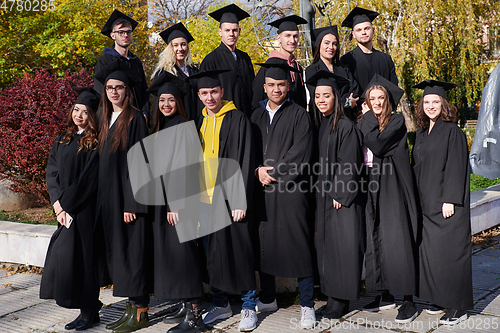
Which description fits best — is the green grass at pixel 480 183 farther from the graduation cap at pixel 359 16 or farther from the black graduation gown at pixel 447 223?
the black graduation gown at pixel 447 223

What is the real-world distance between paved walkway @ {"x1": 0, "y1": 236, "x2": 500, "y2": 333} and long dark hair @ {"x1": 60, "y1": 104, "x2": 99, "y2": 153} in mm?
1586

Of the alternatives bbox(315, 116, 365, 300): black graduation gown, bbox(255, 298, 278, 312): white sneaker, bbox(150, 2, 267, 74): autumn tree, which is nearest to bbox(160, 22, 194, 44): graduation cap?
bbox(315, 116, 365, 300): black graduation gown

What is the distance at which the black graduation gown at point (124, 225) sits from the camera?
3881 millimetres

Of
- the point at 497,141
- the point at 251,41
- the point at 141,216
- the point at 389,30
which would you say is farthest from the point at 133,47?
the point at 141,216

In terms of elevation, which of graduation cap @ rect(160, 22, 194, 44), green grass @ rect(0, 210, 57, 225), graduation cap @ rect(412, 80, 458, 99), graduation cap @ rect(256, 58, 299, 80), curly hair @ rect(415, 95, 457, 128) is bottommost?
green grass @ rect(0, 210, 57, 225)

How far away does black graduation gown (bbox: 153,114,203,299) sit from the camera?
153 inches

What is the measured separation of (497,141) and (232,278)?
5354 millimetres

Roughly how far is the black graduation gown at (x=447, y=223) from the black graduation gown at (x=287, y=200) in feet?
3.37

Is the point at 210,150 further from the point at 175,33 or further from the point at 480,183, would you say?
the point at 480,183

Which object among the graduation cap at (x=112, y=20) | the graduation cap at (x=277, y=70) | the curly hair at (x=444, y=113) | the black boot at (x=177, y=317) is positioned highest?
the graduation cap at (x=112, y=20)

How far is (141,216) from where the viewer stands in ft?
12.9

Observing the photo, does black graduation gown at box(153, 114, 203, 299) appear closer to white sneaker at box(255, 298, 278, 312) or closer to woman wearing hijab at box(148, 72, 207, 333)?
woman wearing hijab at box(148, 72, 207, 333)

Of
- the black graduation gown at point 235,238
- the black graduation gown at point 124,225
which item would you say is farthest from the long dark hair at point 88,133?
the black graduation gown at point 235,238

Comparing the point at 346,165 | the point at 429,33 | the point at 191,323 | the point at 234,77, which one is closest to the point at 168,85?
Result: the point at 234,77
